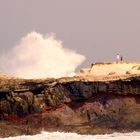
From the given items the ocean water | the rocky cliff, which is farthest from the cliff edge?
the ocean water

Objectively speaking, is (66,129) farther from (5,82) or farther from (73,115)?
(5,82)

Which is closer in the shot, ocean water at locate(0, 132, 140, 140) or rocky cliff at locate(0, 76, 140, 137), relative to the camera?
ocean water at locate(0, 132, 140, 140)

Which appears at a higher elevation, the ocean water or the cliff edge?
the cliff edge

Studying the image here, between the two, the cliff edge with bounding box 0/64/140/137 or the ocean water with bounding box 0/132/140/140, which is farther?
the cliff edge with bounding box 0/64/140/137

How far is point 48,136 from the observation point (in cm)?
3088

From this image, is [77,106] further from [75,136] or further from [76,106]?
[75,136]

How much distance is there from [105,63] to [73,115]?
26.1 feet

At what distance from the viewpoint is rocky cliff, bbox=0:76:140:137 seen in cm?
3198

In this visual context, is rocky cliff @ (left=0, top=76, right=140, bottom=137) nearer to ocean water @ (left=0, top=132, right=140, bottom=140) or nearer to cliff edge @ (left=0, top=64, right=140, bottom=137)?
cliff edge @ (left=0, top=64, right=140, bottom=137)

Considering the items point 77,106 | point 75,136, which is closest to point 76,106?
point 77,106

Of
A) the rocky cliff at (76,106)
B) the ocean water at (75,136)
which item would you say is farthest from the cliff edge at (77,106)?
the ocean water at (75,136)

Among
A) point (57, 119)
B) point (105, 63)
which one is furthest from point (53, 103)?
point (105, 63)

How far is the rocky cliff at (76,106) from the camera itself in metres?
32.0

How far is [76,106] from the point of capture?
32.9m
